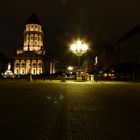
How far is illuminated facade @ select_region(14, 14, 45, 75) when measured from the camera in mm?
146625

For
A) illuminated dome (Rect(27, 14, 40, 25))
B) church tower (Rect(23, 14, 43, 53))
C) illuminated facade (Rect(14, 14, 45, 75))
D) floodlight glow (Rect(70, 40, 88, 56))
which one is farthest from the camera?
illuminated dome (Rect(27, 14, 40, 25))

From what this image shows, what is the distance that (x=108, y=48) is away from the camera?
352 feet

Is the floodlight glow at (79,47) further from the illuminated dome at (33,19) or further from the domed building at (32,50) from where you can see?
the illuminated dome at (33,19)

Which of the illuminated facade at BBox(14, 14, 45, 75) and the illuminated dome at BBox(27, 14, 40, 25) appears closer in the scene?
the illuminated facade at BBox(14, 14, 45, 75)

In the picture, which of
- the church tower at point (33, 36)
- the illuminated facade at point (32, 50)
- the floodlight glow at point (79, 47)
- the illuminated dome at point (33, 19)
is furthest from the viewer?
the illuminated dome at point (33, 19)

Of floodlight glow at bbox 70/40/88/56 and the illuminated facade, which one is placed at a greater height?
the illuminated facade

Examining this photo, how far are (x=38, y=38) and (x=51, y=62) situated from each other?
15.6 m

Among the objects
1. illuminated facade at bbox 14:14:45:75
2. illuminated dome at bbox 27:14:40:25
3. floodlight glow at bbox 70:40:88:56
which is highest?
illuminated dome at bbox 27:14:40:25

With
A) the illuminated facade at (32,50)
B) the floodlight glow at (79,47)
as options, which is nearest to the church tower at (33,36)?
the illuminated facade at (32,50)

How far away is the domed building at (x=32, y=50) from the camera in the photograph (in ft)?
481

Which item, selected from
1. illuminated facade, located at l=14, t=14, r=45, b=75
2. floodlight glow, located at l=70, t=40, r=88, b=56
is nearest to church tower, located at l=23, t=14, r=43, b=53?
illuminated facade, located at l=14, t=14, r=45, b=75

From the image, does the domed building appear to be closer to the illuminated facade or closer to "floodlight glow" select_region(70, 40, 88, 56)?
the illuminated facade

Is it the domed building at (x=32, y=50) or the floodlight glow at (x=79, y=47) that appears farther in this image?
the domed building at (x=32, y=50)

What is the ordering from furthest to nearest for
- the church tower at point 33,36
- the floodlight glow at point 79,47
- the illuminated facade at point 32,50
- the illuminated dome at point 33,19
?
the illuminated dome at point 33,19 < the illuminated facade at point 32,50 < the church tower at point 33,36 < the floodlight glow at point 79,47
